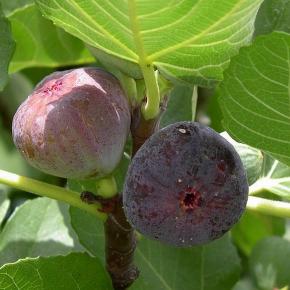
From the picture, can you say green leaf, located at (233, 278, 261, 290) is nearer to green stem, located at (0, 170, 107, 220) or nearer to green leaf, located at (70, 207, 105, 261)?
green leaf, located at (70, 207, 105, 261)

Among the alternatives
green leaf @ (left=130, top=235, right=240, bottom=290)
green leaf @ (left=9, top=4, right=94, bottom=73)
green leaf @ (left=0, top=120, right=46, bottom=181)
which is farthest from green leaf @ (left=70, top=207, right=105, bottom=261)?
green leaf @ (left=0, top=120, right=46, bottom=181)

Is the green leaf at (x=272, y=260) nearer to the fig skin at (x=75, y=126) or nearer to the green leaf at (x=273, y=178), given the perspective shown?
the green leaf at (x=273, y=178)

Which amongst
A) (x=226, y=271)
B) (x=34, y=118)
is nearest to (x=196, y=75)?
(x=34, y=118)

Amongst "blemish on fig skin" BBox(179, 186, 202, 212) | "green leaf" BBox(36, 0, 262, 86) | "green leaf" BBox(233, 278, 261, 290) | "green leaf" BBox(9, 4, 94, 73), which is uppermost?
"green leaf" BBox(36, 0, 262, 86)

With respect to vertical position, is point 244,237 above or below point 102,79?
below

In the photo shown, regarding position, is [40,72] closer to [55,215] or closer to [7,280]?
[55,215]

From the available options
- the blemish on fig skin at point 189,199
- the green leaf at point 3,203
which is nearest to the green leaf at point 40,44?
the green leaf at point 3,203
